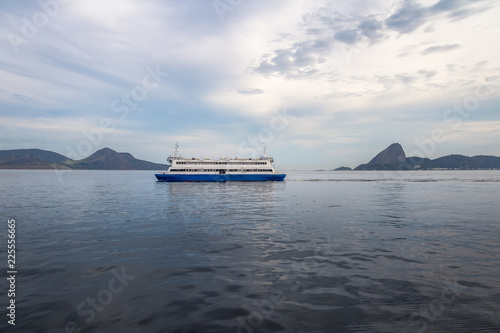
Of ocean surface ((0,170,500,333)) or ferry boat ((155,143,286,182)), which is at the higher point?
ferry boat ((155,143,286,182))

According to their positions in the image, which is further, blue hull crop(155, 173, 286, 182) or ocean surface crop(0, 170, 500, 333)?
blue hull crop(155, 173, 286, 182)

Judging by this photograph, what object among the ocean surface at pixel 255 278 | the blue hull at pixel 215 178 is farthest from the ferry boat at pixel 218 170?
the ocean surface at pixel 255 278

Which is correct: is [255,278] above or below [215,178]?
below

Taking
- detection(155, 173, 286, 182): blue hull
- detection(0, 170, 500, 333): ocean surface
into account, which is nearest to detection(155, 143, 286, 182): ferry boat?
detection(155, 173, 286, 182): blue hull

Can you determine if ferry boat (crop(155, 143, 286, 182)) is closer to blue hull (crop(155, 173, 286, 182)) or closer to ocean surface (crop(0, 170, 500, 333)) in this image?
blue hull (crop(155, 173, 286, 182))

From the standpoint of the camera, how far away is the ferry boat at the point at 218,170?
80.7 metres

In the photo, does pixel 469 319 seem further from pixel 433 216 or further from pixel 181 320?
pixel 433 216

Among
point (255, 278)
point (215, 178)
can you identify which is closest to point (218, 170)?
point (215, 178)

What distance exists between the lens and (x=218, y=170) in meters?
83.0

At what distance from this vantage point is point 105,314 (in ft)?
22.0

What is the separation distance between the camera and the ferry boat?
8069cm

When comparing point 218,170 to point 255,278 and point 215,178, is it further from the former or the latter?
point 255,278

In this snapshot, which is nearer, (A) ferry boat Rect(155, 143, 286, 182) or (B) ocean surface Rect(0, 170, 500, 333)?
(B) ocean surface Rect(0, 170, 500, 333)

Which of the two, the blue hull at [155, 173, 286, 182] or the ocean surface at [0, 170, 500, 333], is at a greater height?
the blue hull at [155, 173, 286, 182]
